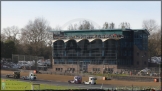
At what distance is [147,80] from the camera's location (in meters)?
84.8

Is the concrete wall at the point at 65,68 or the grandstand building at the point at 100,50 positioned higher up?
the grandstand building at the point at 100,50

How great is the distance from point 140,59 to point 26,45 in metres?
40.2

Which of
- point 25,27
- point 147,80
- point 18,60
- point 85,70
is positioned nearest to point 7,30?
point 25,27

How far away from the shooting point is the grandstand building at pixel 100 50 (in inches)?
3890

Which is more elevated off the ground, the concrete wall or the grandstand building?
the grandstand building

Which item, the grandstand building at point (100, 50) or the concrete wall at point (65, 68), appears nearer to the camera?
the grandstand building at point (100, 50)

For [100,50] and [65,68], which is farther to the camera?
[65,68]

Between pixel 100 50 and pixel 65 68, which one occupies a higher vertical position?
pixel 100 50

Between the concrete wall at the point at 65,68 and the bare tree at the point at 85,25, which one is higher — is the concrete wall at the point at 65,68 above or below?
below

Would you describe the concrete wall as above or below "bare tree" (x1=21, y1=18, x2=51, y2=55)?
below

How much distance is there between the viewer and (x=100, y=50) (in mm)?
100000

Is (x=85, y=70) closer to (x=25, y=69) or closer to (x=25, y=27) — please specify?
(x=25, y=69)

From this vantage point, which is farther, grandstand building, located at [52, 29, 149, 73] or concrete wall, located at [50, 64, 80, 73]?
concrete wall, located at [50, 64, 80, 73]

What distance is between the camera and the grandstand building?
→ 9881cm
